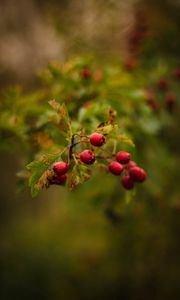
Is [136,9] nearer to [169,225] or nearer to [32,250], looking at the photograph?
[169,225]

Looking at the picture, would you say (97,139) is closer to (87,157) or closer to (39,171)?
(87,157)

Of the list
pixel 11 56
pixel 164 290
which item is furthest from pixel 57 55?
pixel 164 290

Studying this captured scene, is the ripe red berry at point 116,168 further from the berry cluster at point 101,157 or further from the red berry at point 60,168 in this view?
the red berry at point 60,168

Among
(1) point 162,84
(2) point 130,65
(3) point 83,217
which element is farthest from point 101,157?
(3) point 83,217

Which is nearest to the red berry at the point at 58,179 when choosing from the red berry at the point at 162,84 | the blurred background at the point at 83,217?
the blurred background at the point at 83,217

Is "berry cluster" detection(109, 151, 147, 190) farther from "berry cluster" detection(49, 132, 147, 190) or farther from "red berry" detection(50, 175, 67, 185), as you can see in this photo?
"red berry" detection(50, 175, 67, 185)
